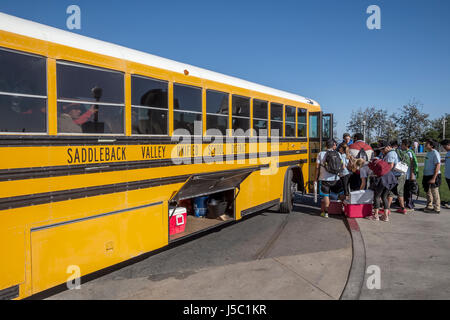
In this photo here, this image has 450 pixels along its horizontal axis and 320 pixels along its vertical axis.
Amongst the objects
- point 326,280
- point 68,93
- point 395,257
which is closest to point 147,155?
point 68,93

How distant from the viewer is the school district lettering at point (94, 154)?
349 cm

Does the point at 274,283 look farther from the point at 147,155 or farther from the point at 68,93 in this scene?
the point at 68,93

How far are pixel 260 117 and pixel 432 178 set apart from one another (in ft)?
13.5

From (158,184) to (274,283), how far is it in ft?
6.03

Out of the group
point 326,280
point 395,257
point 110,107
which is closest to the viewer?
point 110,107

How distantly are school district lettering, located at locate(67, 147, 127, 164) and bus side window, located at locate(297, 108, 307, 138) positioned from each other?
16.4ft

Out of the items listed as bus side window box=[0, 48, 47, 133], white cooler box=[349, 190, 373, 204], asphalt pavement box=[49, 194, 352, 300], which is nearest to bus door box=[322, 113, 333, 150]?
white cooler box=[349, 190, 373, 204]

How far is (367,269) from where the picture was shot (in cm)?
440

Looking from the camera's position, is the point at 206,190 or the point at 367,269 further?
the point at 206,190

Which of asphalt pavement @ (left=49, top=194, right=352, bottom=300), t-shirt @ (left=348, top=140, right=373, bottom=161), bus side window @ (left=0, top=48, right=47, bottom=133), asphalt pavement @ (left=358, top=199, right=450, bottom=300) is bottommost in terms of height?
asphalt pavement @ (left=49, top=194, right=352, bottom=300)

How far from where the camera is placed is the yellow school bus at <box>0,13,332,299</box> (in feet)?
10.1

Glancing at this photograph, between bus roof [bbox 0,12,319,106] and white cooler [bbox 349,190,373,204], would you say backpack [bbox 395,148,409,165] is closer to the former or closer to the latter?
white cooler [bbox 349,190,373,204]

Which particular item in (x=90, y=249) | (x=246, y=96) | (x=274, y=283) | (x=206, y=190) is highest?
(x=246, y=96)

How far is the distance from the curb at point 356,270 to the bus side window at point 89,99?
3057 millimetres
